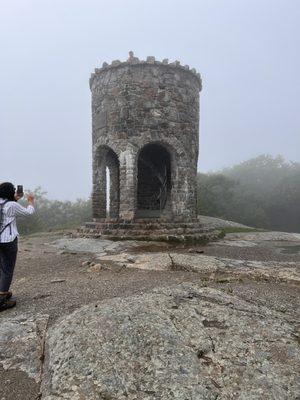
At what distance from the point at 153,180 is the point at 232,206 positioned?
1299 centimetres

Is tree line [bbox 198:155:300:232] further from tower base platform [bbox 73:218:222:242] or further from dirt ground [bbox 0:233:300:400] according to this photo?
dirt ground [bbox 0:233:300:400]

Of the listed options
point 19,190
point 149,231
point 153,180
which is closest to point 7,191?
point 19,190

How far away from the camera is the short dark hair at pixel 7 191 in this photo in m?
5.56

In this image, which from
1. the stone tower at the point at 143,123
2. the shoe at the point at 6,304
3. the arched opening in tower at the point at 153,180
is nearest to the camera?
the shoe at the point at 6,304

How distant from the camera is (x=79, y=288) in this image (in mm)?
6133

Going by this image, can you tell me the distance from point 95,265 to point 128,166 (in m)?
5.04

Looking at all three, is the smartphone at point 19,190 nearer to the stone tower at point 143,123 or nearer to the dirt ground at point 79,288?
the dirt ground at point 79,288

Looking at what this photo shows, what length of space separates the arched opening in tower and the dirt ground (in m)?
7.12

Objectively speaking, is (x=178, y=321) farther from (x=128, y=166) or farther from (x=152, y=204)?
(x=152, y=204)

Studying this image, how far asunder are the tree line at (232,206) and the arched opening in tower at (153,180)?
30.5 ft

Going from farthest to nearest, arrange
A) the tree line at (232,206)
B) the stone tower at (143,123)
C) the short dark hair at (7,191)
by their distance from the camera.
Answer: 1. the tree line at (232,206)
2. the stone tower at (143,123)
3. the short dark hair at (7,191)

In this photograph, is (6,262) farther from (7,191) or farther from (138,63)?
(138,63)

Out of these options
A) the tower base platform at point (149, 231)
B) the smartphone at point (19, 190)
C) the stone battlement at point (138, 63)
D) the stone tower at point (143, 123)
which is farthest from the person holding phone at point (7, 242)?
the stone battlement at point (138, 63)

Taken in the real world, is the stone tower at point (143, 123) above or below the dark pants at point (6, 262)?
above
